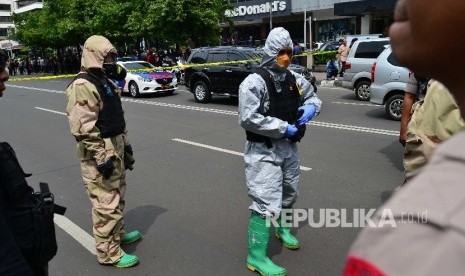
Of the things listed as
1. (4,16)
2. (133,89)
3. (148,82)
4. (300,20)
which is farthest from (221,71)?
(4,16)

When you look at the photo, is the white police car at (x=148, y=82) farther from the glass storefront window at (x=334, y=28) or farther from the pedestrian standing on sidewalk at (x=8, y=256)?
A: the glass storefront window at (x=334, y=28)

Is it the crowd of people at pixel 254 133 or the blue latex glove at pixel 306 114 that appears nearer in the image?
the crowd of people at pixel 254 133

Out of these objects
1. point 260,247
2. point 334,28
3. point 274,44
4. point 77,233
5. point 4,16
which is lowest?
point 77,233

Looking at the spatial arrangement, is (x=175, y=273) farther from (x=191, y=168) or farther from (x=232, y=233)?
(x=191, y=168)

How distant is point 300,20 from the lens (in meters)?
34.6

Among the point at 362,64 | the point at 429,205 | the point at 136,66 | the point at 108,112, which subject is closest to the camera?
the point at 429,205

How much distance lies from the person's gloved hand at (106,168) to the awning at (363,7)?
2158 centimetres

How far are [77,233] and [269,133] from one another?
230cm

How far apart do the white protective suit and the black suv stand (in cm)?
864

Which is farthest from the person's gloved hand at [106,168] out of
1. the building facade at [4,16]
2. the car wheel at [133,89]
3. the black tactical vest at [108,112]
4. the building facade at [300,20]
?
the building facade at [4,16]

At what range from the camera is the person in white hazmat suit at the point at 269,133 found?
10.4 ft

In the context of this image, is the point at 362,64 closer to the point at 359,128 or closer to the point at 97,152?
the point at 359,128

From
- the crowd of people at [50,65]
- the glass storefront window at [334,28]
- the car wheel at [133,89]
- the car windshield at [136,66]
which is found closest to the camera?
the car wheel at [133,89]

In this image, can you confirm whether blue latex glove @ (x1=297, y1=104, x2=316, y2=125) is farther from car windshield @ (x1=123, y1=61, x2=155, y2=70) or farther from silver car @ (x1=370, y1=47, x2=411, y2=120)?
car windshield @ (x1=123, y1=61, x2=155, y2=70)
